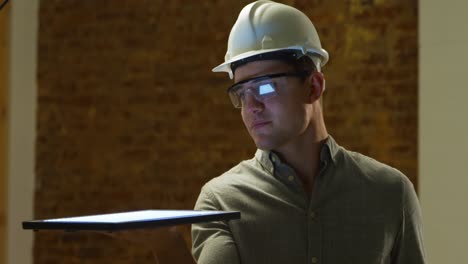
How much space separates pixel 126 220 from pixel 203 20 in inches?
126

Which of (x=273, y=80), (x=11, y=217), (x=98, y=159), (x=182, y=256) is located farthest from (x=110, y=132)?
(x=182, y=256)

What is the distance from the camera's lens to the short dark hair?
6.26 ft

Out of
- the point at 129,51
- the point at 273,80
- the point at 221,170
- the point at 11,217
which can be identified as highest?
the point at 129,51

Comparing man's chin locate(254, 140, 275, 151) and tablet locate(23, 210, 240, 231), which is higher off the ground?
man's chin locate(254, 140, 275, 151)

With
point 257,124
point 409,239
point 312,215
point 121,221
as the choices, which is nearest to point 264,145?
point 257,124

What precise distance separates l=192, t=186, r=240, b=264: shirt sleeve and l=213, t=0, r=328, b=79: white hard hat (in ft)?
1.29

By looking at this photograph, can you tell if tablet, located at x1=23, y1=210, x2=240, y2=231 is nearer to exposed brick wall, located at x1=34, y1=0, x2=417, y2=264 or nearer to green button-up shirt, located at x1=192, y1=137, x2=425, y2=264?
green button-up shirt, located at x1=192, y1=137, x2=425, y2=264

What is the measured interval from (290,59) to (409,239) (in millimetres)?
506

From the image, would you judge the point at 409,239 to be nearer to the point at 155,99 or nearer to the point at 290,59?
the point at 290,59

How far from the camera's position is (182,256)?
1512 mm

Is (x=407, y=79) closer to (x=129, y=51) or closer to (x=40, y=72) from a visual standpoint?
(x=129, y=51)

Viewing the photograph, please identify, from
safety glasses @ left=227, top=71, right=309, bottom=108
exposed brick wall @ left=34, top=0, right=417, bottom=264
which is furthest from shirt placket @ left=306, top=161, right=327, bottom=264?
exposed brick wall @ left=34, top=0, right=417, bottom=264

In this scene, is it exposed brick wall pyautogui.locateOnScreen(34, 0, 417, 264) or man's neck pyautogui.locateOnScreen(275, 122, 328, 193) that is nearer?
man's neck pyautogui.locateOnScreen(275, 122, 328, 193)

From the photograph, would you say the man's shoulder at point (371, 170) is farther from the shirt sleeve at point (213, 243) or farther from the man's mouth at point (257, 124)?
the shirt sleeve at point (213, 243)
